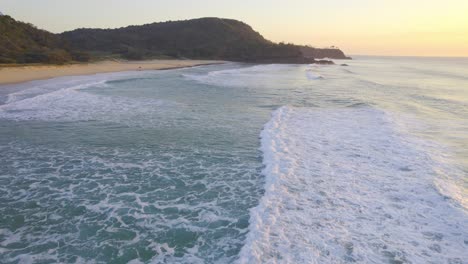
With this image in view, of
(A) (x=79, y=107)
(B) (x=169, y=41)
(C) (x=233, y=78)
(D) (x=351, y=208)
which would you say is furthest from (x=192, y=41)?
(D) (x=351, y=208)

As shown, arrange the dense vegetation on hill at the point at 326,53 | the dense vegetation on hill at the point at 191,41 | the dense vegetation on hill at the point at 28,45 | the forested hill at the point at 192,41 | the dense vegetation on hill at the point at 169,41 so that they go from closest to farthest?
the dense vegetation on hill at the point at 28,45 → the dense vegetation on hill at the point at 169,41 → the forested hill at the point at 192,41 → the dense vegetation on hill at the point at 191,41 → the dense vegetation on hill at the point at 326,53

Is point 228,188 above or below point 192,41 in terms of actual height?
below

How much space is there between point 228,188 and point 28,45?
1813 inches

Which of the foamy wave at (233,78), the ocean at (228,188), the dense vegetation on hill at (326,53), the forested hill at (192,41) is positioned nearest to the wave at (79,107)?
the ocean at (228,188)

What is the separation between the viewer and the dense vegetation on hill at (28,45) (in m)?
37.2

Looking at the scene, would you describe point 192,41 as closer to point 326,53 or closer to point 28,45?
point 28,45

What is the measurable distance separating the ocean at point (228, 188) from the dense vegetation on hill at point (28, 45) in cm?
2630

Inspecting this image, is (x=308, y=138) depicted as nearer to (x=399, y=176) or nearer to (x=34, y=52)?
(x=399, y=176)

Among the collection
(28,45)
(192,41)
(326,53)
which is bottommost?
(326,53)

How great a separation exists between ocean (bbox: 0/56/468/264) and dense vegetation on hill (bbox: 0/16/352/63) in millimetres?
36989

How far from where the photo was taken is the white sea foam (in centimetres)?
537

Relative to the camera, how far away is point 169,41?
365 feet

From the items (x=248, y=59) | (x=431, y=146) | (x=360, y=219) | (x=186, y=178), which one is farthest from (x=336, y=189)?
(x=248, y=59)

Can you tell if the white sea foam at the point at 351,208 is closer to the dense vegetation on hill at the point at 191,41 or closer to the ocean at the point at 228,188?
the ocean at the point at 228,188
